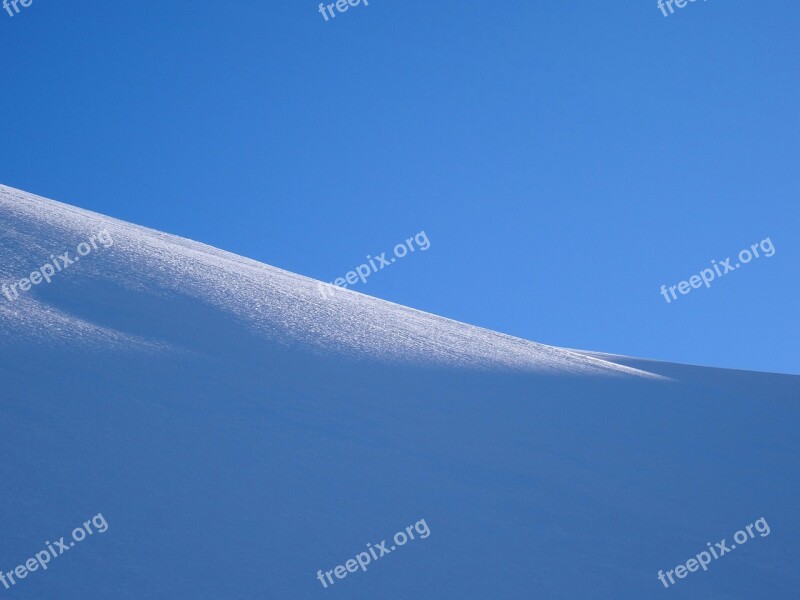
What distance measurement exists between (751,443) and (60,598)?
4.92 meters

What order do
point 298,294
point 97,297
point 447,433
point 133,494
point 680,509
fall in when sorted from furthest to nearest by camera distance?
point 298,294 → point 97,297 → point 447,433 → point 680,509 → point 133,494

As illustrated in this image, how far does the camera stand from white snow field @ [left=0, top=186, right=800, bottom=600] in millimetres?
2930

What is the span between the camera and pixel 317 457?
3.81 meters

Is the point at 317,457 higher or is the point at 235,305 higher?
the point at 235,305

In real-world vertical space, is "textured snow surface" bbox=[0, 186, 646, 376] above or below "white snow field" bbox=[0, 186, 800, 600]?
above

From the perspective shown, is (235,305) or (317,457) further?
(235,305)

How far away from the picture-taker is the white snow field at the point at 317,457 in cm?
293

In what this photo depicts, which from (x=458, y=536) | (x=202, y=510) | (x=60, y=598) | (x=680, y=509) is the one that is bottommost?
(x=680, y=509)

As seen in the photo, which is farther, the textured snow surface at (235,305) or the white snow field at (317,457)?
the textured snow surface at (235,305)

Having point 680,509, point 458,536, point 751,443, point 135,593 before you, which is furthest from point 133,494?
point 751,443

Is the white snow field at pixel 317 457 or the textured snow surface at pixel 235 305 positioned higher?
the textured snow surface at pixel 235 305

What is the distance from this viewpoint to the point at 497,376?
5930 millimetres

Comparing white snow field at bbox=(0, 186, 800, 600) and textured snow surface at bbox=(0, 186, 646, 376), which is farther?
textured snow surface at bbox=(0, 186, 646, 376)

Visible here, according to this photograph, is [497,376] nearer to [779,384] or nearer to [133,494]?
[133,494]
